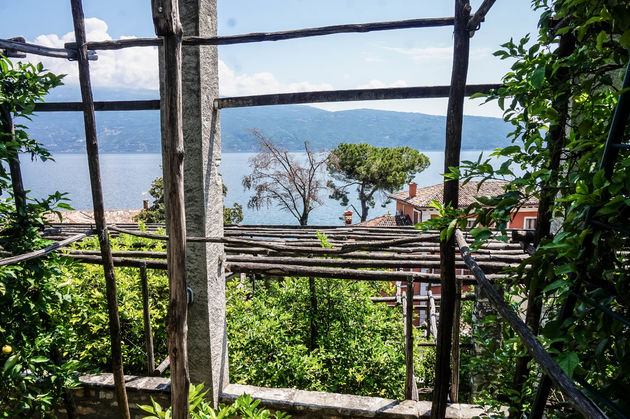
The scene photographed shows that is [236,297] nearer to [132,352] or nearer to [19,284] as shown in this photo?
[132,352]

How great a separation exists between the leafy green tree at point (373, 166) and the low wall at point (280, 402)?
2026 centimetres

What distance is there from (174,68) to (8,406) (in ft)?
9.70

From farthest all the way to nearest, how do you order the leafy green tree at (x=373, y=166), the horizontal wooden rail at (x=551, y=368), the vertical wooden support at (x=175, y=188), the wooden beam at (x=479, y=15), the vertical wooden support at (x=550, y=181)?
1. the leafy green tree at (x=373, y=166)
2. the vertical wooden support at (x=175, y=188)
3. the wooden beam at (x=479, y=15)
4. the vertical wooden support at (x=550, y=181)
5. the horizontal wooden rail at (x=551, y=368)

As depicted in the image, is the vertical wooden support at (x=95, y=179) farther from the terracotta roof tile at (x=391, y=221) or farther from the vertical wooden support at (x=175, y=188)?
the terracotta roof tile at (x=391, y=221)

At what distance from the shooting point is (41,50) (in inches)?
114

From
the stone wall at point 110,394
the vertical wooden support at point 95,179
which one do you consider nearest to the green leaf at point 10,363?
the vertical wooden support at point 95,179

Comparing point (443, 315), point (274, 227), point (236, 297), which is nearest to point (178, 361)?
point (443, 315)

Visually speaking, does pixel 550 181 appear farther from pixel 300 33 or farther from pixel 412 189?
pixel 412 189

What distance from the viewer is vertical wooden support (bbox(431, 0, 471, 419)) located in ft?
5.68

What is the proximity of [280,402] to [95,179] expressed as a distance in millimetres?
2424

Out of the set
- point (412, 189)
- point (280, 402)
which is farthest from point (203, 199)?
point (412, 189)

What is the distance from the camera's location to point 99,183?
291cm

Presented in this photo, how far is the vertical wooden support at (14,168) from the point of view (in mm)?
2770

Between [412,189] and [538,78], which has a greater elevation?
[538,78]
